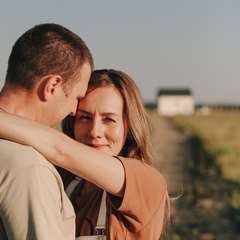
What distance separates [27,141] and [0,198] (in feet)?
0.92

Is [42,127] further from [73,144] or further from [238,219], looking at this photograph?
[238,219]

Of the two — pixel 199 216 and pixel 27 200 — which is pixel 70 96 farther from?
pixel 199 216

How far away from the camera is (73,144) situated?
2.36 metres

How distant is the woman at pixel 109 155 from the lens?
2.31 metres

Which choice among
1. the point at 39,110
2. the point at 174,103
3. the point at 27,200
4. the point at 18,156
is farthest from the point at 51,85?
the point at 174,103

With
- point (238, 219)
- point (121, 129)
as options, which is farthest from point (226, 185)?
point (121, 129)

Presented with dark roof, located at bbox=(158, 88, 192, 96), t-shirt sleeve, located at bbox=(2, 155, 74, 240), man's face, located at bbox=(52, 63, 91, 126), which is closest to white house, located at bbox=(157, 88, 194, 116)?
dark roof, located at bbox=(158, 88, 192, 96)

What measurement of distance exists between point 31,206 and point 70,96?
0.60 m

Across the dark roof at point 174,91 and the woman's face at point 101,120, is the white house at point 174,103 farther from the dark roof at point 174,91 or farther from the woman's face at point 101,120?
the woman's face at point 101,120

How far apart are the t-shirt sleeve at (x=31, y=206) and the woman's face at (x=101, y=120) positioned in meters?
1.09

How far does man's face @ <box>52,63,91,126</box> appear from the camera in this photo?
241 cm

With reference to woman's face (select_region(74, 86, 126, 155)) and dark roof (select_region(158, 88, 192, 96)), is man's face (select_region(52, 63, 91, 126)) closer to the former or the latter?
woman's face (select_region(74, 86, 126, 155))

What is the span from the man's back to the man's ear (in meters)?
0.35

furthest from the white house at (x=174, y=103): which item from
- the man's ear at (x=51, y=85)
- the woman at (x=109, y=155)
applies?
the man's ear at (x=51, y=85)
